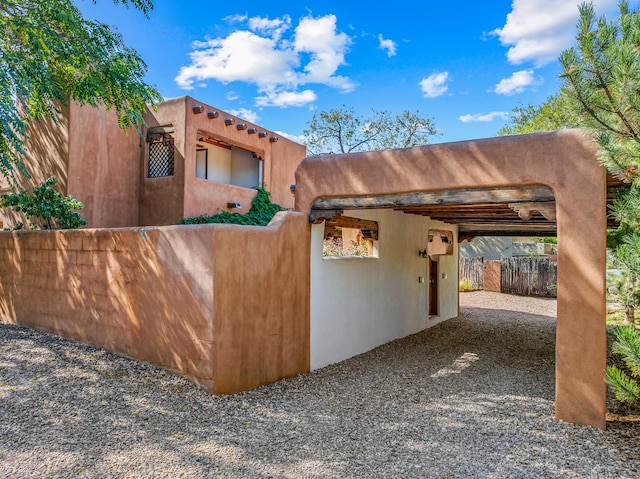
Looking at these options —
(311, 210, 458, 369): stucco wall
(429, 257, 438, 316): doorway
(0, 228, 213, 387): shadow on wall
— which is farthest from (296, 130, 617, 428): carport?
(429, 257, 438, 316): doorway

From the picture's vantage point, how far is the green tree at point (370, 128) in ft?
95.6

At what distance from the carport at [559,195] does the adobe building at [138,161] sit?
812 cm

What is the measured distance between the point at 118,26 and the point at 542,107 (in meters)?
26.3

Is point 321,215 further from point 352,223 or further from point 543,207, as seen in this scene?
point 543,207

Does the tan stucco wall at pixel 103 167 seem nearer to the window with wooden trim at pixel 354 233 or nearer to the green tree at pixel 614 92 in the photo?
the window with wooden trim at pixel 354 233

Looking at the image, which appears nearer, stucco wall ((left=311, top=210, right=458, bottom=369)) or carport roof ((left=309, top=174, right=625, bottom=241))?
carport roof ((left=309, top=174, right=625, bottom=241))

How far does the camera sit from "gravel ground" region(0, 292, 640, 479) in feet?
13.4

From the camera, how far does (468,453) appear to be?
14.6 feet

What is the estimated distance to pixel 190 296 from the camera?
5996 mm

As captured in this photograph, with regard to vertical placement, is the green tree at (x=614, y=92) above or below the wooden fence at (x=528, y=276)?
above

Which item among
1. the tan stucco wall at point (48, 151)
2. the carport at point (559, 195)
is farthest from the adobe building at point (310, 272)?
the tan stucco wall at point (48, 151)

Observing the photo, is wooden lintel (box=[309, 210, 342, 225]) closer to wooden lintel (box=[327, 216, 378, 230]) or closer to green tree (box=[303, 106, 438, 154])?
wooden lintel (box=[327, 216, 378, 230])

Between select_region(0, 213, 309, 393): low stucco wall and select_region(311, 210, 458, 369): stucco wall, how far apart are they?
0.43 m

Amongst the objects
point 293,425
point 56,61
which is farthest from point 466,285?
point 56,61
